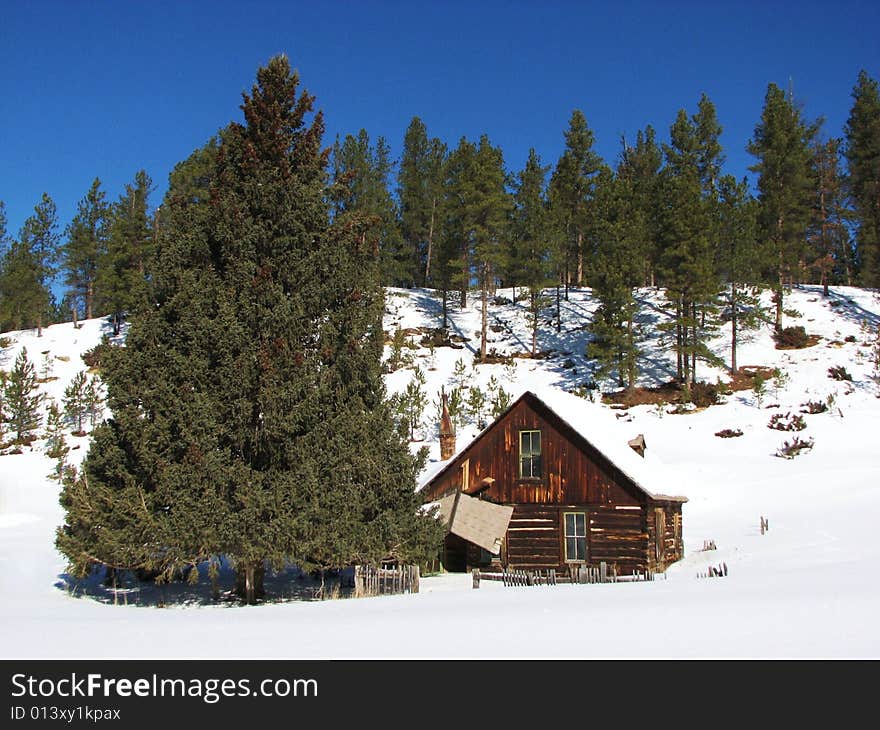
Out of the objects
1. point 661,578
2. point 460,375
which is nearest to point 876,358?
point 460,375

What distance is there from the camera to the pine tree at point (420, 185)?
252ft

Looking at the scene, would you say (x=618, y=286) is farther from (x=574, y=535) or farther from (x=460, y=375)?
(x=574, y=535)

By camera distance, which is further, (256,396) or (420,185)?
(420,185)

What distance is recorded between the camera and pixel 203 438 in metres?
16.2

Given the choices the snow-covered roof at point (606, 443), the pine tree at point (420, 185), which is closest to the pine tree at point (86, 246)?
the pine tree at point (420, 185)

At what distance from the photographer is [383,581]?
1819 cm

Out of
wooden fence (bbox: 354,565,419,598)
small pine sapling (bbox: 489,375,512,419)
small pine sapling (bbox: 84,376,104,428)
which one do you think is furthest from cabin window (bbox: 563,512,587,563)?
small pine sapling (bbox: 84,376,104,428)

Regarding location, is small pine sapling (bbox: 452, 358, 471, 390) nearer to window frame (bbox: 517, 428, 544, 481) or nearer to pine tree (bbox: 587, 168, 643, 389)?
pine tree (bbox: 587, 168, 643, 389)

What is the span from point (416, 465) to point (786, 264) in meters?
48.2

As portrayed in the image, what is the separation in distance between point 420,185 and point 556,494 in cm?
5804

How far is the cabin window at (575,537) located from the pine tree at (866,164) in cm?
4892

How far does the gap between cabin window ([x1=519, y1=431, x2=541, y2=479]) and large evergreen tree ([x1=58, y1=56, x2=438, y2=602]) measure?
716cm
